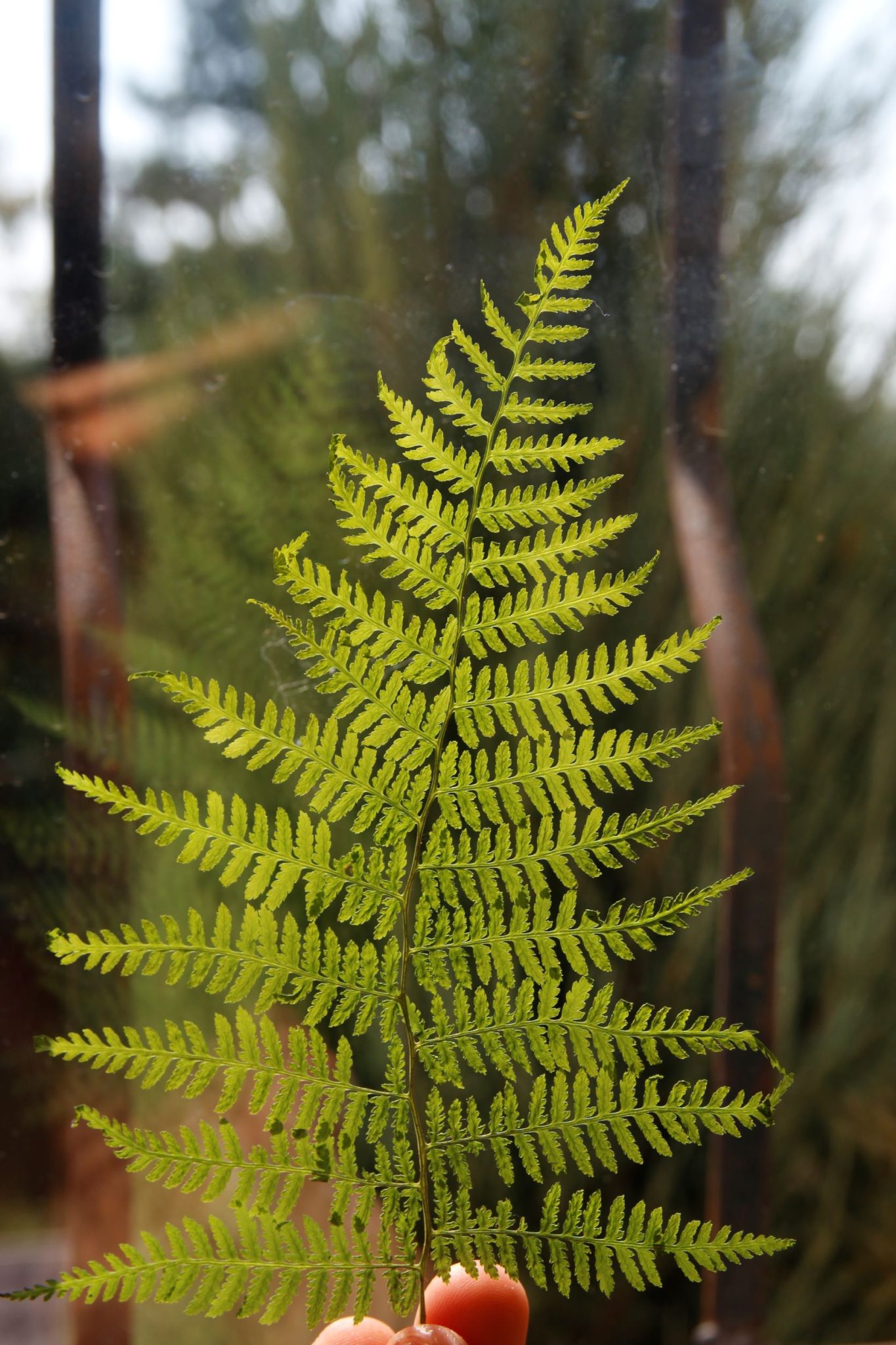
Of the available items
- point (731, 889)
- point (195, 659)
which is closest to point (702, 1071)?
point (731, 889)

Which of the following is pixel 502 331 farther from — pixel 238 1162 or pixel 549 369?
pixel 238 1162

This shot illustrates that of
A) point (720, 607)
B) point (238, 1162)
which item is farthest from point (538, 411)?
point (720, 607)

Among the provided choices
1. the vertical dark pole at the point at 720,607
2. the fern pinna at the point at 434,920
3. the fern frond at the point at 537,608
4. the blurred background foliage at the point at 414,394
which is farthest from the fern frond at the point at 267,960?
the vertical dark pole at the point at 720,607

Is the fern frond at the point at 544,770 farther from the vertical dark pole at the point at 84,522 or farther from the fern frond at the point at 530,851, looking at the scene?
the vertical dark pole at the point at 84,522

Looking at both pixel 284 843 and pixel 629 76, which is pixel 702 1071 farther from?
pixel 629 76

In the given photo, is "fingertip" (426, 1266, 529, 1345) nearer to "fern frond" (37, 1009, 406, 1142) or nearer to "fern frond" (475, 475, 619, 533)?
"fern frond" (37, 1009, 406, 1142)
